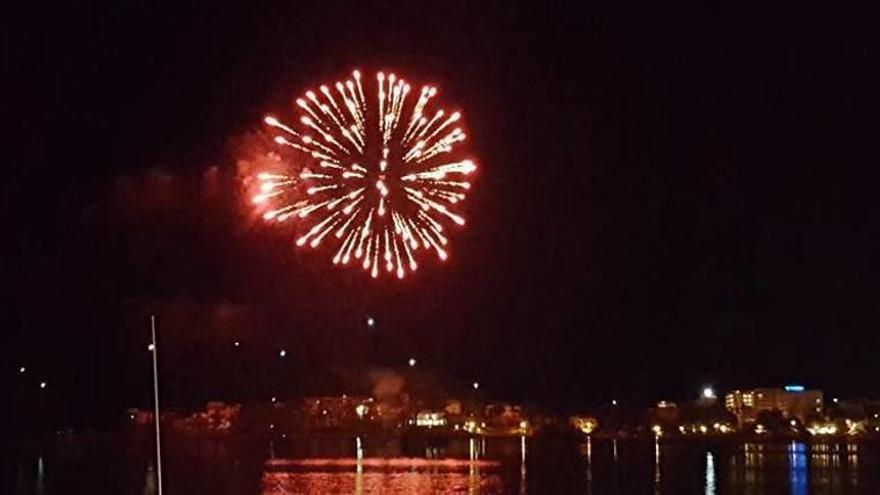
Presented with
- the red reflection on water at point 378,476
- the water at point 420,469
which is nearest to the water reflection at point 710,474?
the water at point 420,469

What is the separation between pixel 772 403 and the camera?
11381cm

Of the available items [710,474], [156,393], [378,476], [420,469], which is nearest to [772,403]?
[710,474]

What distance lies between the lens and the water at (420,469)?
39125 millimetres

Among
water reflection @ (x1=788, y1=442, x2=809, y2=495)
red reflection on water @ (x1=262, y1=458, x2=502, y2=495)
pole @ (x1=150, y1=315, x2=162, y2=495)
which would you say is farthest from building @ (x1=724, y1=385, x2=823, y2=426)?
pole @ (x1=150, y1=315, x2=162, y2=495)

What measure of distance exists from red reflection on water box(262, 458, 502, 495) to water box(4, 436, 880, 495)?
0.04 metres

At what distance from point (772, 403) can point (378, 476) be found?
7599 cm

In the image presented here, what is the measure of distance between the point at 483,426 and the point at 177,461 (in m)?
41.4

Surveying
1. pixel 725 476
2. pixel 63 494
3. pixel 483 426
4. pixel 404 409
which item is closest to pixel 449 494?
pixel 63 494

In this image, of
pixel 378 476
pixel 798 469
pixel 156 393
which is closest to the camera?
pixel 156 393

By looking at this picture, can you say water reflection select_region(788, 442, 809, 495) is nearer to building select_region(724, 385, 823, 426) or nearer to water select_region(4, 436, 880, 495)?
water select_region(4, 436, 880, 495)

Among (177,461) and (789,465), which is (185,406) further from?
(789,465)

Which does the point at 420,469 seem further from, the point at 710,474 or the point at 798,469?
the point at 798,469

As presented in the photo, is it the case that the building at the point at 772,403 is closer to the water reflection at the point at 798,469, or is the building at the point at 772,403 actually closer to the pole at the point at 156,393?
the water reflection at the point at 798,469

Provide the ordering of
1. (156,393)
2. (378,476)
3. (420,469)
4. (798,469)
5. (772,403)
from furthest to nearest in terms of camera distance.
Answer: (772,403) < (798,469) < (420,469) < (378,476) < (156,393)
